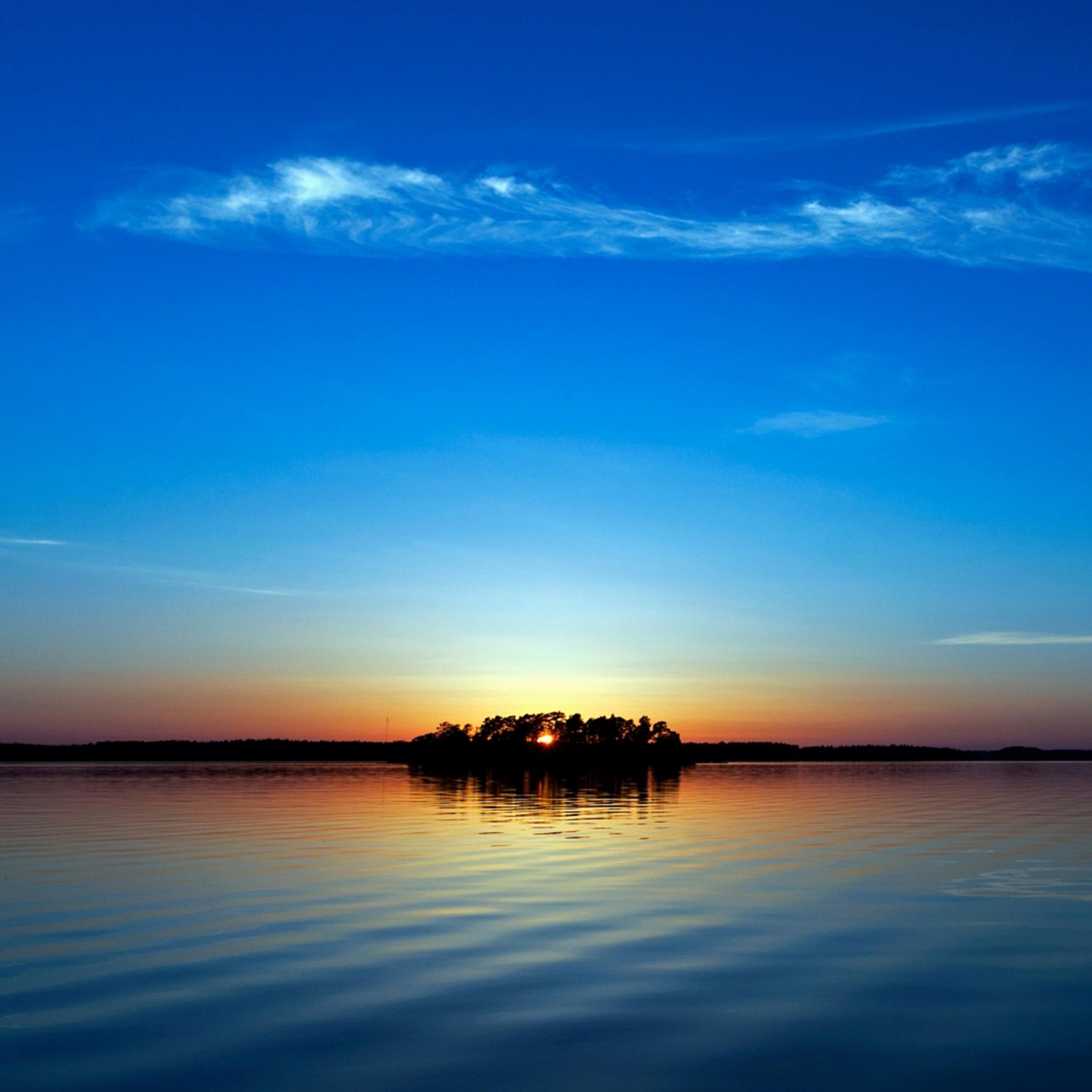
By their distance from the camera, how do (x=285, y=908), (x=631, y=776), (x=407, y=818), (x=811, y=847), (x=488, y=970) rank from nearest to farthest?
1. (x=488, y=970)
2. (x=285, y=908)
3. (x=811, y=847)
4. (x=407, y=818)
5. (x=631, y=776)

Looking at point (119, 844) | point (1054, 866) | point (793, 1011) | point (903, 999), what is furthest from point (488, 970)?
point (119, 844)

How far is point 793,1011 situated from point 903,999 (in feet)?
7.36

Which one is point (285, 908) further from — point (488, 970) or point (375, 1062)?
point (375, 1062)

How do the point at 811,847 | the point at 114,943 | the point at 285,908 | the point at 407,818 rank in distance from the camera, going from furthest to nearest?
the point at 407,818 < the point at 811,847 < the point at 285,908 < the point at 114,943

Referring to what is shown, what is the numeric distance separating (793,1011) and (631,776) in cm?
15586

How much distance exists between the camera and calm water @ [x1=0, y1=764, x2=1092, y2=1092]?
14211 millimetres

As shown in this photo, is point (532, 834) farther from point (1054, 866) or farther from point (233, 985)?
point (233, 985)

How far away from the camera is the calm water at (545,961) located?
46.6ft

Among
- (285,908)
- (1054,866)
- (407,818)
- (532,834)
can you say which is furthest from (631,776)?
(285,908)

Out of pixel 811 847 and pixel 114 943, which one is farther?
pixel 811 847

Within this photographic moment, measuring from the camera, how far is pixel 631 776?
557 ft

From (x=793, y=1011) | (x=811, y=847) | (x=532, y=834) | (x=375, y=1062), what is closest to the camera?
(x=375, y=1062)

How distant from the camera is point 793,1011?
1706cm

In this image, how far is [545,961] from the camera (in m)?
20.7
